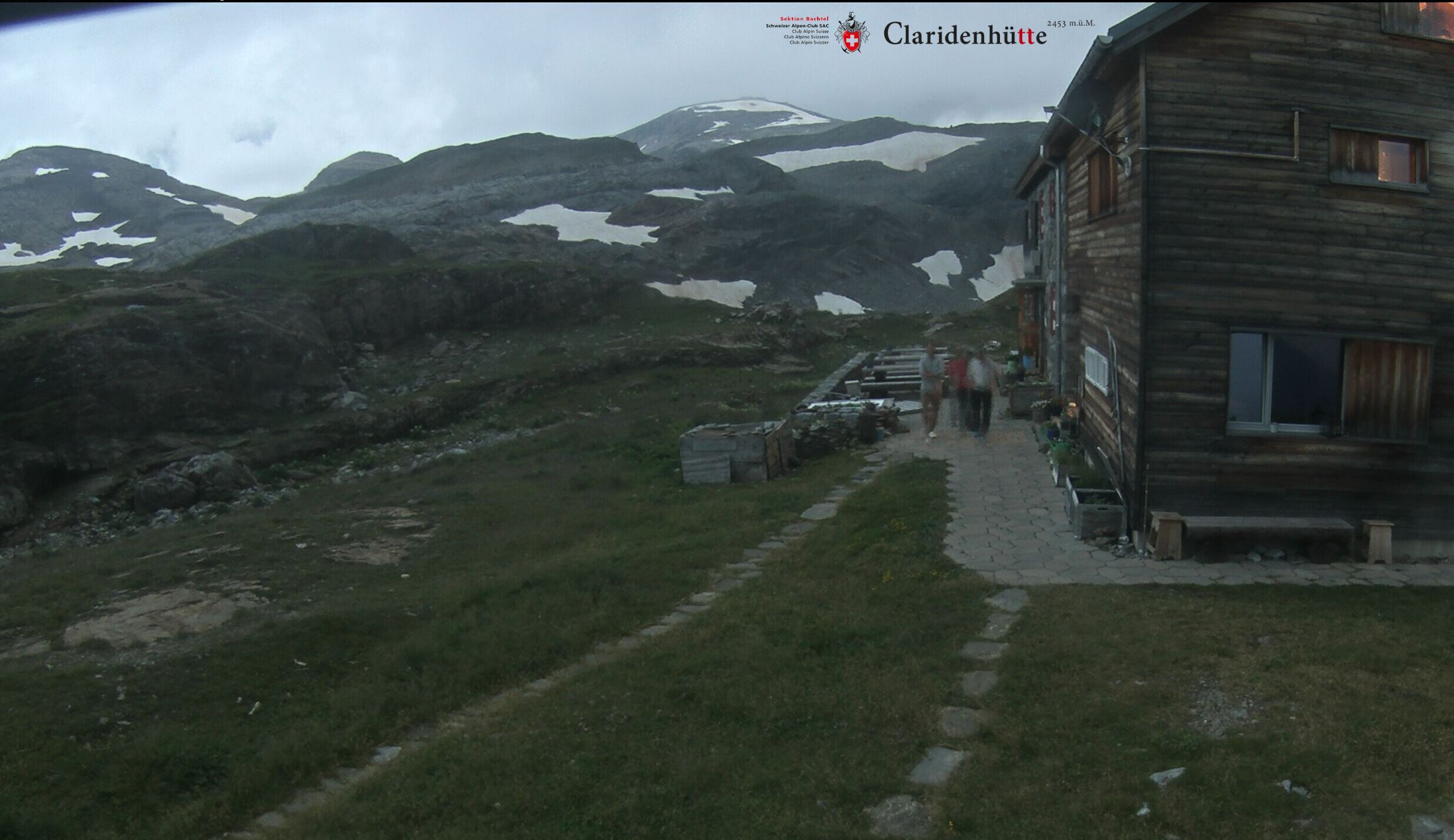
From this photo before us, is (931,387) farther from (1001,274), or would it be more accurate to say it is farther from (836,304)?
(1001,274)

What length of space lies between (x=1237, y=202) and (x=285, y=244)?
34.6 metres

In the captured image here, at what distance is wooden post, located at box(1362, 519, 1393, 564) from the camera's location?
405 inches

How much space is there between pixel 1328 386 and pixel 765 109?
17348 cm

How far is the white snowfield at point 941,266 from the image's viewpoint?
64.1 meters

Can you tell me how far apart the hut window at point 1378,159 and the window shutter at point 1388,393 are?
1.86m

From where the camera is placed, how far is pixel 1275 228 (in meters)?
10.5

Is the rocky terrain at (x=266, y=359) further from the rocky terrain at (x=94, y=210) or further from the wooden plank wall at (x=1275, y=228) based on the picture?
the rocky terrain at (x=94, y=210)

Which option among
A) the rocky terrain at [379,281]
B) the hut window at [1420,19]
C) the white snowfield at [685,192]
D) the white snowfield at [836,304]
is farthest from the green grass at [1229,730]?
the white snowfield at [685,192]

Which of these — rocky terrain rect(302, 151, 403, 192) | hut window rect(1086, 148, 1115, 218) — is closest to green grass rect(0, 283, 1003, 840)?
hut window rect(1086, 148, 1115, 218)

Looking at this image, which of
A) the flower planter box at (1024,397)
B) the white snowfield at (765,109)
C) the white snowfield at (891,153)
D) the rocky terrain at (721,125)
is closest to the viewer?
the flower planter box at (1024,397)

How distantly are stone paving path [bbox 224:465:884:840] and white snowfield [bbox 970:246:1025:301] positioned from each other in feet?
177

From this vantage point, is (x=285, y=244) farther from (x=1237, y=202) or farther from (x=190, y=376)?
(x=1237, y=202)

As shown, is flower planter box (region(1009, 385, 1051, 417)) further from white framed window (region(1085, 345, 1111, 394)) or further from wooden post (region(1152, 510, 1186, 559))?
wooden post (region(1152, 510, 1186, 559))

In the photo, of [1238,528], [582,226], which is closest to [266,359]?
[1238,528]
